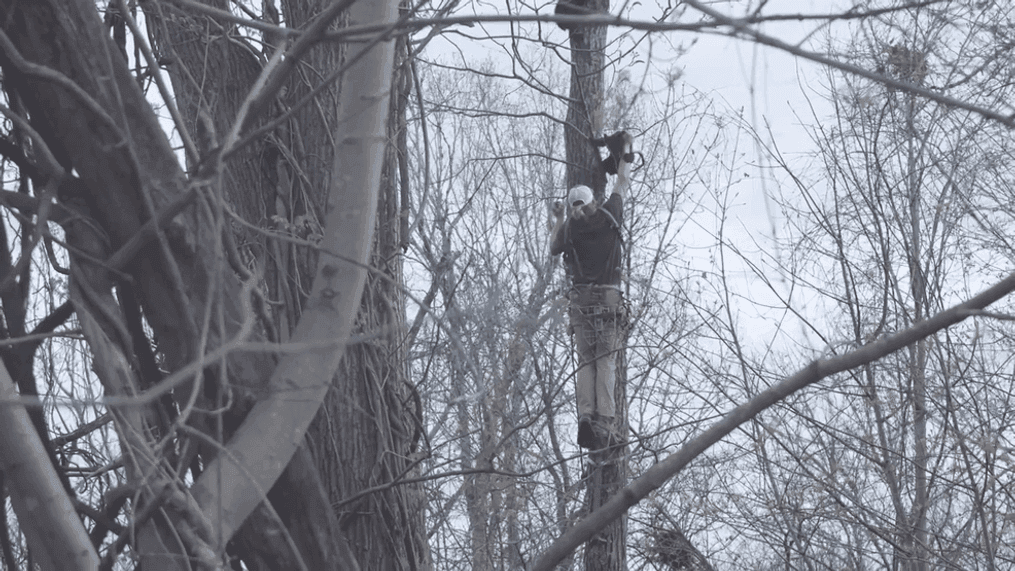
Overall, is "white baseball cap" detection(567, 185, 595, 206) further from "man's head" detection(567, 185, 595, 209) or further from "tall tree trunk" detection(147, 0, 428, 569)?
"tall tree trunk" detection(147, 0, 428, 569)

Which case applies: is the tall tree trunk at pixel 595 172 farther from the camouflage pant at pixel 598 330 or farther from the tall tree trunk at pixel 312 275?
the tall tree trunk at pixel 312 275

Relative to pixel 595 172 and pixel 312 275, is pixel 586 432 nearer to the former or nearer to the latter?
pixel 595 172

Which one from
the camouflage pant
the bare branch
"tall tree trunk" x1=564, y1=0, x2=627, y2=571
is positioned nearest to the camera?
the bare branch

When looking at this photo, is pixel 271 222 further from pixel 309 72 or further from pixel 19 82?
pixel 19 82

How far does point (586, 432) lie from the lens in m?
7.21

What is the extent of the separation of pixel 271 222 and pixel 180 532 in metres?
1.34

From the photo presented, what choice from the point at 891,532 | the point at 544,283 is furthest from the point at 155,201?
the point at 544,283

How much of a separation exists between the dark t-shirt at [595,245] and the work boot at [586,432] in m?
0.92

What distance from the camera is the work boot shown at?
7148 mm

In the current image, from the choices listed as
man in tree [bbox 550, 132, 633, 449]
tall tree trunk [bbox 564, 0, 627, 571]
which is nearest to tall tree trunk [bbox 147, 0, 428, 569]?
man in tree [bbox 550, 132, 633, 449]

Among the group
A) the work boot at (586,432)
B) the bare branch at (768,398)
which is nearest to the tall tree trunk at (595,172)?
the work boot at (586,432)

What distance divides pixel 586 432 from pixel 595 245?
126cm

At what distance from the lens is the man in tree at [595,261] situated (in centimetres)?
679

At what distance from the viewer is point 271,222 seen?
3133mm
